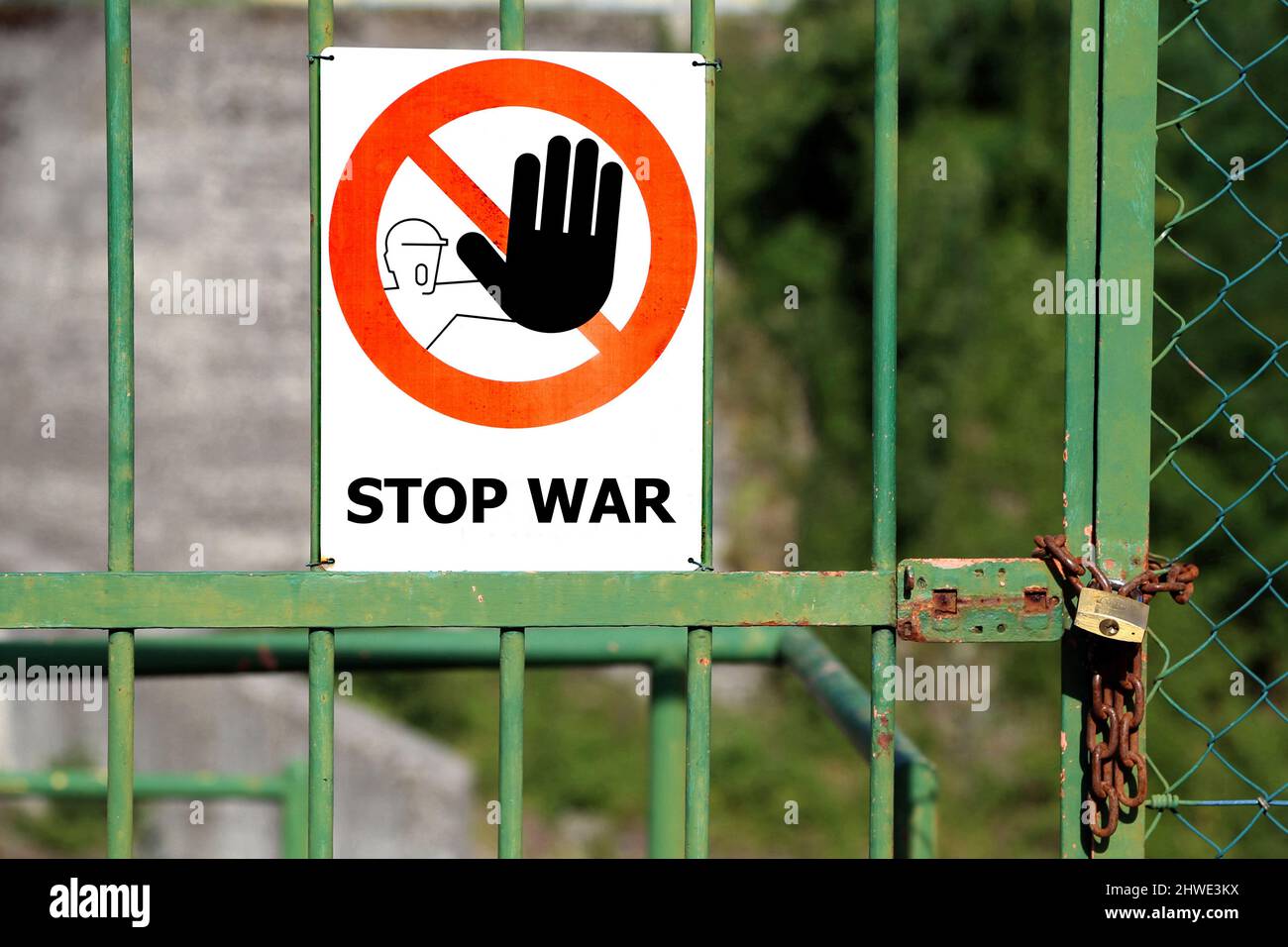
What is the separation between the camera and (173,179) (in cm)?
570

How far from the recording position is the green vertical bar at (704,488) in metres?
1.47

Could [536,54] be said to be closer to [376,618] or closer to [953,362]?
[376,618]

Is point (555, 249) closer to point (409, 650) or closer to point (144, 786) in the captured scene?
point (409, 650)

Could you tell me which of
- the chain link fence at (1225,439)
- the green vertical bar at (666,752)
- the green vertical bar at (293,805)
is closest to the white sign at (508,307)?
the green vertical bar at (666,752)

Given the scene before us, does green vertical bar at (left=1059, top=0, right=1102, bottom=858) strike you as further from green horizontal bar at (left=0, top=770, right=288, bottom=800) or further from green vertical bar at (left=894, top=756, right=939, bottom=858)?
green horizontal bar at (left=0, top=770, right=288, bottom=800)

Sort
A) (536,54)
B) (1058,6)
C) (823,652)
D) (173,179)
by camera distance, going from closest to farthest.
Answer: (536,54) → (823,652) → (173,179) → (1058,6)

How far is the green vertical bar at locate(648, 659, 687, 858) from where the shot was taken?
7.92ft

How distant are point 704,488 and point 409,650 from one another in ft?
3.49

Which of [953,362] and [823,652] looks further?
[953,362]

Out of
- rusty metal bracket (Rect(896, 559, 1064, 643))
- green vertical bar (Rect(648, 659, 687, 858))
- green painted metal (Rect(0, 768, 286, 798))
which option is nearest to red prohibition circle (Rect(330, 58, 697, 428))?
rusty metal bracket (Rect(896, 559, 1064, 643))

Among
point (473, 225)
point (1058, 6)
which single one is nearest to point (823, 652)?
point (473, 225)

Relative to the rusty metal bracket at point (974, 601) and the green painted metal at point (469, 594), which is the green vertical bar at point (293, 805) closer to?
the green painted metal at point (469, 594)

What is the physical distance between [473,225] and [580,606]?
0.45 m

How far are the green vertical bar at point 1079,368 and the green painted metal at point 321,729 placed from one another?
2.76ft
